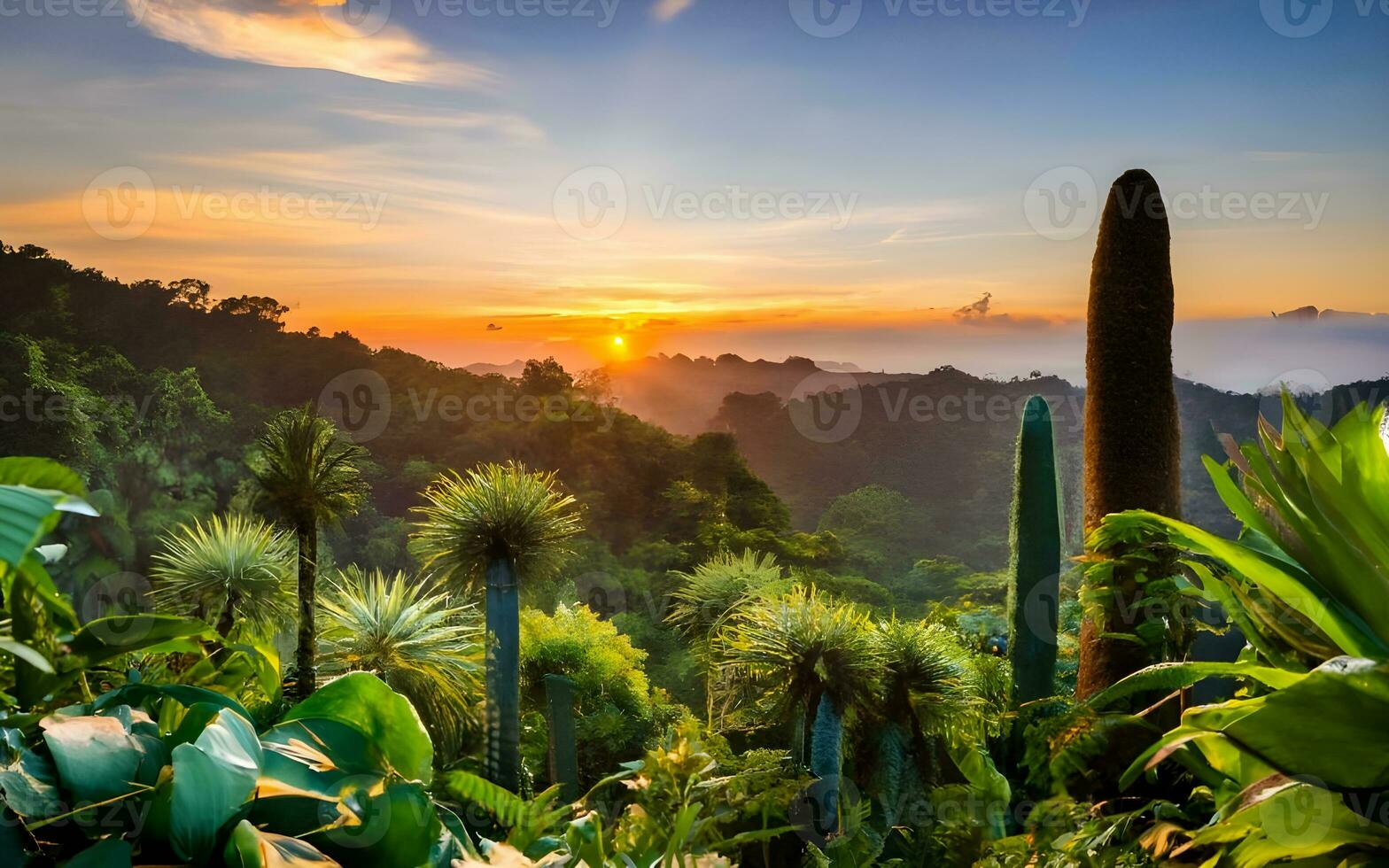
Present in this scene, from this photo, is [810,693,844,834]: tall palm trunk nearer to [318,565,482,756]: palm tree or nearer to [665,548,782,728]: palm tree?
[665,548,782,728]: palm tree

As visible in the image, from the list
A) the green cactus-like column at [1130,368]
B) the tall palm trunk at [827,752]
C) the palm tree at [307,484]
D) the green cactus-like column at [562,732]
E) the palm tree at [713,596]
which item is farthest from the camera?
the palm tree at [713,596]

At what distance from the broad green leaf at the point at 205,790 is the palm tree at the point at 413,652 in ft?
11.4

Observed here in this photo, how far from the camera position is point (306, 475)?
262 cm

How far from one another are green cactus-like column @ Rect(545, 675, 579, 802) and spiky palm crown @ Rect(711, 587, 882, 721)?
82 cm

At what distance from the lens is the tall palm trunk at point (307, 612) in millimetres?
2424

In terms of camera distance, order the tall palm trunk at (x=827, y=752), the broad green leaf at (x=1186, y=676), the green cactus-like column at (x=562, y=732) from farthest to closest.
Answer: the green cactus-like column at (x=562, y=732) → the tall palm trunk at (x=827, y=752) → the broad green leaf at (x=1186, y=676)

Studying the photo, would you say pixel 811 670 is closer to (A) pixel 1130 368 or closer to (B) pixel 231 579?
(B) pixel 231 579

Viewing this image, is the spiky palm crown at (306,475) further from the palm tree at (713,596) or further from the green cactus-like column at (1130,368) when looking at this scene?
the green cactus-like column at (1130,368)

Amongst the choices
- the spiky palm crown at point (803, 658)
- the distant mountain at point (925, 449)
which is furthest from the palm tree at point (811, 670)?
the distant mountain at point (925, 449)

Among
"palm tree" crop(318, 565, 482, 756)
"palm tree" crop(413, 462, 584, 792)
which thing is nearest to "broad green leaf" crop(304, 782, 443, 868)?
"palm tree" crop(318, 565, 482, 756)

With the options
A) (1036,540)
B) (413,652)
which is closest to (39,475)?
(413,652)

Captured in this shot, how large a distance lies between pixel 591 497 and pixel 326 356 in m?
4.22

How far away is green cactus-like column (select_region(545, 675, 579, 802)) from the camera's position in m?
4.55

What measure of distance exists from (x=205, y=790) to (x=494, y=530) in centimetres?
368
